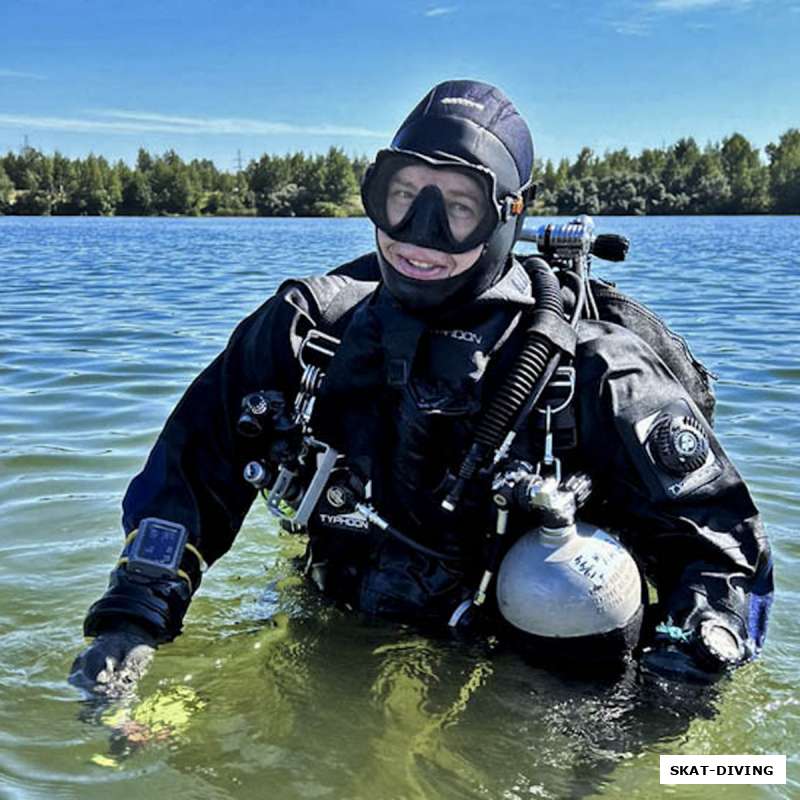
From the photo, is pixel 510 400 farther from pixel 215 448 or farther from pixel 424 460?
pixel 215 448

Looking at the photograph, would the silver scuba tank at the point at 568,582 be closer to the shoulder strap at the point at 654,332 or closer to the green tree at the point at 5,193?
the shoulder strap at the point at 654,332

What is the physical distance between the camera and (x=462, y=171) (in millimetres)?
2779

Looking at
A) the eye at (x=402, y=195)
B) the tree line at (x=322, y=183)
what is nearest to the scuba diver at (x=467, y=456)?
the eye at (x=402, y=195)

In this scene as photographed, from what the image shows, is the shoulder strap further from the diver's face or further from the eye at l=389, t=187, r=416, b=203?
the eye at l=389, t=187, r=416, b=203

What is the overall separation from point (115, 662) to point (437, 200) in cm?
154

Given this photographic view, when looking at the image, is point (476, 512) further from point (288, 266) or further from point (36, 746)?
point (288, 266)

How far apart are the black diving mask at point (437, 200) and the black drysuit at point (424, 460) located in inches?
8.1

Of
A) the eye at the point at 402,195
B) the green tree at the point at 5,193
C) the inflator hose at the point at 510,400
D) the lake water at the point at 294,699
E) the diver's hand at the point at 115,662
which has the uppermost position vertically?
the eye at the point at 402,195

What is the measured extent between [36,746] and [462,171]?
1.97 m

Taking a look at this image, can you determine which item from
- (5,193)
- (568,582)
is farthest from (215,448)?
(5,193)

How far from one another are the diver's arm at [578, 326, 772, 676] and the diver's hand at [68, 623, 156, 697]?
1.38 metres

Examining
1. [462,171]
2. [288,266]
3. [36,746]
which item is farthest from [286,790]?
[288,266]

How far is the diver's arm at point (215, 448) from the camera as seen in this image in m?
3.07

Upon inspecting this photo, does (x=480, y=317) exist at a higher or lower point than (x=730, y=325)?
higher
